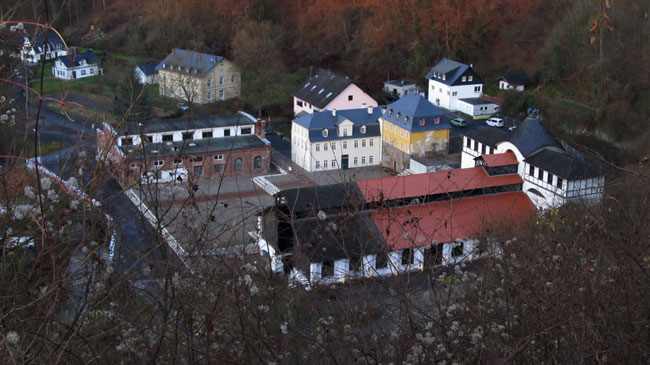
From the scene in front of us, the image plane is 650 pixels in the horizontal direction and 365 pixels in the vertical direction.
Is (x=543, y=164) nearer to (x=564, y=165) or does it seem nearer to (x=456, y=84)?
(x=564, y=165)

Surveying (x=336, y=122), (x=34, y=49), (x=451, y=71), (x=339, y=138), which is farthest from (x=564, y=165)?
(x=451, y=71)

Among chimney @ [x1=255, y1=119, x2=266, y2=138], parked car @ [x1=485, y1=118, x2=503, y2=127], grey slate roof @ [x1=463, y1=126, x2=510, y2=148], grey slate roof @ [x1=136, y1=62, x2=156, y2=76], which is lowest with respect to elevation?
parked car @ [x1=485, y1=118, x2=503, y2=127]

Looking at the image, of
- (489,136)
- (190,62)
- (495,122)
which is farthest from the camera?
(190,62)

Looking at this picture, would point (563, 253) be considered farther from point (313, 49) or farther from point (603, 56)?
point (313, 49)

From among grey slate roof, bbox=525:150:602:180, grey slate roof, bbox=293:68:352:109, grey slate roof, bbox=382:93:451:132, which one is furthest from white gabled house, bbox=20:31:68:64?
grey slate roof, bbox=293:68:352:109

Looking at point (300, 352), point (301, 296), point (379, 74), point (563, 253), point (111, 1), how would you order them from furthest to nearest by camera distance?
point (111, 1) → point (379, 74) → point (563, 253) → point (301, 296) → point (300, 352)

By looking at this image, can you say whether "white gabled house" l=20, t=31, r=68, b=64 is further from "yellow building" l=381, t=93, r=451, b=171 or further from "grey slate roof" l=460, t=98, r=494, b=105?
"grey slate roof" l=460, t=98, r=494, b=105

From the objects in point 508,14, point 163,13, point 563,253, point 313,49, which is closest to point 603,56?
point 508,14
